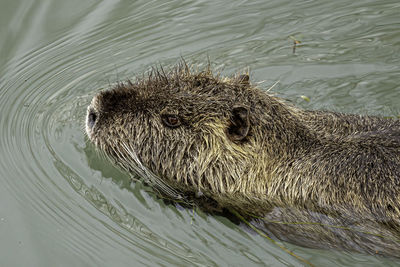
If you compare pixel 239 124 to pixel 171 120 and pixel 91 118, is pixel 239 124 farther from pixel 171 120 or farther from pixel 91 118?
pixel 91 118

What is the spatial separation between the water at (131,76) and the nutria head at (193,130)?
479 millimetres

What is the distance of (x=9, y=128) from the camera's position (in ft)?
17.9

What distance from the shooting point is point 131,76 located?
19.6 ft

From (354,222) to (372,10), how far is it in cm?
356

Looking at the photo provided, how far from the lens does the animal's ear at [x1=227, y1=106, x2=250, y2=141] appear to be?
3.98 m

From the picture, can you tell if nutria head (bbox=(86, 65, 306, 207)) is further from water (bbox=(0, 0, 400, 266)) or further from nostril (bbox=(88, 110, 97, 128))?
water (bbox=(0, 0, 400, 266))

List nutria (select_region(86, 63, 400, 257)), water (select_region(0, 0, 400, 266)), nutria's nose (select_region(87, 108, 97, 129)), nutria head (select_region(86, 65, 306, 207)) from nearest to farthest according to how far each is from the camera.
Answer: nutria (select_region(86, 63, 400, 257)) < nutria head (select_region(86, 65, 306, 207)) < nutria's nose (select_region(87, 108, 97, 129)) < water (select_region(0, 0, 400, 266))

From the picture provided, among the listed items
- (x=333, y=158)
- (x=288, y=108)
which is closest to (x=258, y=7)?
(x=288, y=108)

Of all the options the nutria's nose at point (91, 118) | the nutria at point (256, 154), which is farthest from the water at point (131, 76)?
the nutria's nose at point (91, 118)

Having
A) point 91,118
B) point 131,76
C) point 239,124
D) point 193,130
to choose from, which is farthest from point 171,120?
point 131,76

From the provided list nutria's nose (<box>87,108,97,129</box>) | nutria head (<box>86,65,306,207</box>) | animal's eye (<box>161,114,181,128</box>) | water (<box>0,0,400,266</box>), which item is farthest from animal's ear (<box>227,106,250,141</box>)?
nutria's nose (<box>87,108,97,129</box>)

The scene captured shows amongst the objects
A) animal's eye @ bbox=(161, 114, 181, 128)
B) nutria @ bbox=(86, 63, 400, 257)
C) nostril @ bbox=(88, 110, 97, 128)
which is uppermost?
nostril @ bbox=(88, 110, 97, 128)

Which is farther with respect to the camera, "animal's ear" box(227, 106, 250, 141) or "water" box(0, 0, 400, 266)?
"water" box(0, 0, 400, 266)

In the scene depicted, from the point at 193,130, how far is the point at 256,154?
0.47 metres
